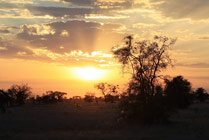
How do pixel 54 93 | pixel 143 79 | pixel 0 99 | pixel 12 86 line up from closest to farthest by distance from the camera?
pixel 143 79 → pixel 0 99 → pixel 12 86 → pixel 54 93

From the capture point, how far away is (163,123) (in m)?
28.2

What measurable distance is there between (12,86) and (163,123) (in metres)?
57.6

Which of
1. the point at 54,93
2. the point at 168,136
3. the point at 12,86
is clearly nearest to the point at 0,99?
the point at 168,136

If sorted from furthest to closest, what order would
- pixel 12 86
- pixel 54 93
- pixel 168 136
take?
pixel 54 93, pixel 12 86, pixel 168 136

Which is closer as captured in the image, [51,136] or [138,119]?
[51,136]

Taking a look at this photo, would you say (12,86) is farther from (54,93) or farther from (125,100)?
(125,100)

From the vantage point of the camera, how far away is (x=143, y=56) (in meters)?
28.2

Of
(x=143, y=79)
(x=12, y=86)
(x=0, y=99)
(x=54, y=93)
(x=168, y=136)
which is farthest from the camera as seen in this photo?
(x=54, y=93)

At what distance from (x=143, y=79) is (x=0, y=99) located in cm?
2305

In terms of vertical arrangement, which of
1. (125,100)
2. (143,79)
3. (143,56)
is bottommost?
(125,100)

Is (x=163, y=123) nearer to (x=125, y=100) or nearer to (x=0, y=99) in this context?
(x=125, y=100)

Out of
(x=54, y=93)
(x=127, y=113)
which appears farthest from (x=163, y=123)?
(x=54, y=93)

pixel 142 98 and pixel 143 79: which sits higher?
pixel 143 79

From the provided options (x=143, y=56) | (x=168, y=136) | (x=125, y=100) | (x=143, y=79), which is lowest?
(x=168, y=136)
